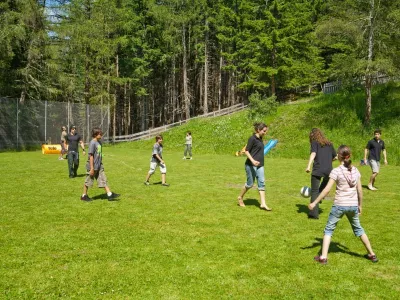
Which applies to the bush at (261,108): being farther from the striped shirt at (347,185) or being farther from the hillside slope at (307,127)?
the striped shirt at (347,185)

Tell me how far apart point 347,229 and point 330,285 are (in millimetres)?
2826

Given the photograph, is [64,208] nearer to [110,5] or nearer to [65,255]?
[65,255]

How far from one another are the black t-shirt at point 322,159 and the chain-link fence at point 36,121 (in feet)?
89.0

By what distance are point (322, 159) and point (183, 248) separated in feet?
13.1

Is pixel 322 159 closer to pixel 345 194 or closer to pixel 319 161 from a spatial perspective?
pixel 319 161

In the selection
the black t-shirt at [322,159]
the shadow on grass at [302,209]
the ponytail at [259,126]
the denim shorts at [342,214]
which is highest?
the ponytail at [259,126]

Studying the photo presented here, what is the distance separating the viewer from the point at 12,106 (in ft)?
96.1

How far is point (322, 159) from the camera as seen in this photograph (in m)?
8.09

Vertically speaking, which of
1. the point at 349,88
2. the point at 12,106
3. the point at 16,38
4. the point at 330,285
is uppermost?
the point at 16,38

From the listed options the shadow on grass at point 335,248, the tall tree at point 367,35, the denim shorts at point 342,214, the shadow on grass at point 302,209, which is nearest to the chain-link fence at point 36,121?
the tall tree at point 367,35

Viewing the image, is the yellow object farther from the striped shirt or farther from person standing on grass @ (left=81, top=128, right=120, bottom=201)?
the striped shirt

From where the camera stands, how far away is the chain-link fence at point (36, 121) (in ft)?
94.7

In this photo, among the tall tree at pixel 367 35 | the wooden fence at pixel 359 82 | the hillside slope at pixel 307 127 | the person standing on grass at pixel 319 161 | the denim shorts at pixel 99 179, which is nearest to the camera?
the person standing on grass at pixel 319 161

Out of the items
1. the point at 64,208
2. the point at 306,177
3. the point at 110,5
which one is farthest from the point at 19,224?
the point at 110,5
